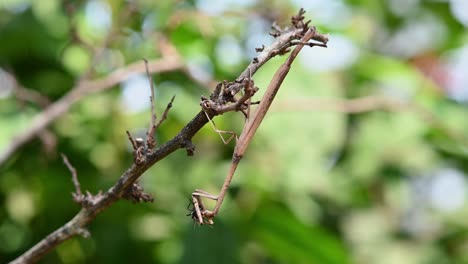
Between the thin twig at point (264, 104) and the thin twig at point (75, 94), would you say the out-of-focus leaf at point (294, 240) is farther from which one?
the thin twig at point (264, 104)

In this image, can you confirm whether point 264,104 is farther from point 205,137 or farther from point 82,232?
point 205,137

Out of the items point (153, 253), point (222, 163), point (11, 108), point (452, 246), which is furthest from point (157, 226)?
point (452, 246)

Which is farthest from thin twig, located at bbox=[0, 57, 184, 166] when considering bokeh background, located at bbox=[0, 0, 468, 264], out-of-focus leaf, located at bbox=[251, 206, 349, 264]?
out-of-focus leaf, located at bbox=[251, 206, 349, 264]

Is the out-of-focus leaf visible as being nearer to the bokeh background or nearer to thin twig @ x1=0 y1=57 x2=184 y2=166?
the bokeh background

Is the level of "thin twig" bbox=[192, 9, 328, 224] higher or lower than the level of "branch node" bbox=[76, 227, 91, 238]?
higher

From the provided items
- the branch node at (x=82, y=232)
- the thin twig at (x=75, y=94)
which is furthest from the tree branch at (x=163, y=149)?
the thin twig at (x=75, y=94)

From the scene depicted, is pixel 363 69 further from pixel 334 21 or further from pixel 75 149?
pixel 75 149

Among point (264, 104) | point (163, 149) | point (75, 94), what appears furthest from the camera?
point (75, 94)

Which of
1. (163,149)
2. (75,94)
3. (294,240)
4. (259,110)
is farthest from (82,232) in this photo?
(294,240)
